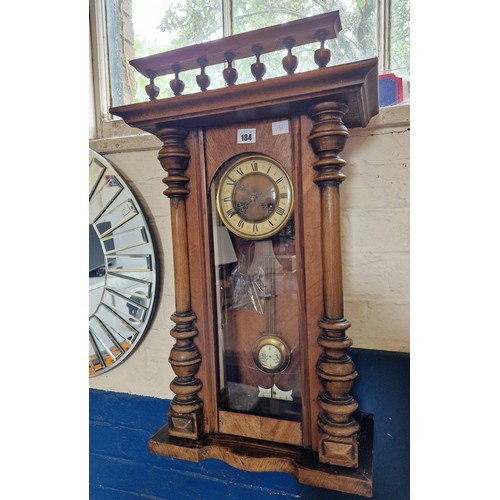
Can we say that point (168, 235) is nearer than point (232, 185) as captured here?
No

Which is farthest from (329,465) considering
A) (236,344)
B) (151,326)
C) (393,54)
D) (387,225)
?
(393,54)

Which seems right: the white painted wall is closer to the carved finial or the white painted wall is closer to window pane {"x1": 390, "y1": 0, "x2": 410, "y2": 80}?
window pane {"x1": 390, "y1": 0, "x2": 410, "y2": 80}

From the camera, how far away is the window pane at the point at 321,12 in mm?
881

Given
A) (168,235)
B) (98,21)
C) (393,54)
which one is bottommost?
(168,235)

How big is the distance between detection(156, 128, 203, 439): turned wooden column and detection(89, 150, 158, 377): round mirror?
321mm

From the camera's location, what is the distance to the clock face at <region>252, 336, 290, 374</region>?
2.13 ft

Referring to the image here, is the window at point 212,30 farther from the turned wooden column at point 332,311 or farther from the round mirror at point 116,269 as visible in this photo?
the turned wooden column at point 332,311

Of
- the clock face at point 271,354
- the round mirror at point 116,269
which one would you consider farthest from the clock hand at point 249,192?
the round mirror at point 116,269

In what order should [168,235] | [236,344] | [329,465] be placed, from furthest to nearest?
[168,235] < [236,344] < [329,465]

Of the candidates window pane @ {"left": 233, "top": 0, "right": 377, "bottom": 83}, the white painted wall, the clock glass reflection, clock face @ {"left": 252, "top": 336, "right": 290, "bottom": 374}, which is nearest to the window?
window pane @ {"left": 233, "top": 0, "right": 377, "bottom": 83}

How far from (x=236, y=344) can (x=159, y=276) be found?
0.38 m

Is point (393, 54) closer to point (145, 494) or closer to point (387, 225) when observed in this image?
point (387, 225)

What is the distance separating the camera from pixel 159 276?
0.98 m

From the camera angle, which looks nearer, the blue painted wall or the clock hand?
the clock hand
